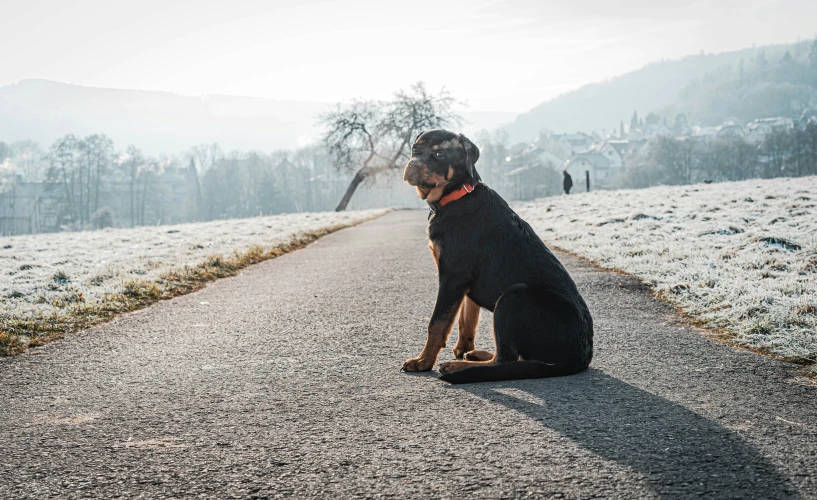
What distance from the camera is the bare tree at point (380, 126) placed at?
1732 inches

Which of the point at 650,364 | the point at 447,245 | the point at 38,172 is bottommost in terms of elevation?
the point at 650,364

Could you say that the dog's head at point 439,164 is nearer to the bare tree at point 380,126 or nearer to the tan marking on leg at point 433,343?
the tan marking on leg at point 433,343

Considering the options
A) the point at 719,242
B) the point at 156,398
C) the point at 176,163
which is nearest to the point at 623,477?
the point at 156,398

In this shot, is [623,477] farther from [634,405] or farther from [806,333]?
[806,333]

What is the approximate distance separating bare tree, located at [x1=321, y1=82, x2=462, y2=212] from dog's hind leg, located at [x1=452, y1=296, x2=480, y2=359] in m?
39.6

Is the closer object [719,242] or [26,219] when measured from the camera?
[719,242]

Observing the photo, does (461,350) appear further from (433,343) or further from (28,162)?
(28,162)

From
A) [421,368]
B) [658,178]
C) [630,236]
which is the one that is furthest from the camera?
[658,178]

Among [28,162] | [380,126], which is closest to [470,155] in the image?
[380,126]

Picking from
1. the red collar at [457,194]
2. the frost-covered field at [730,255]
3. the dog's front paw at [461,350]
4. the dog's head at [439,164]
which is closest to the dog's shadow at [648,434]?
the dog's front paw at [461,350]

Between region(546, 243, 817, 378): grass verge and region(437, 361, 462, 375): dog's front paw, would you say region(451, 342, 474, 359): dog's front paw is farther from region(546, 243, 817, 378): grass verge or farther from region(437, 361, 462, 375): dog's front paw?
region(546, 243, 817, 378): grass verge

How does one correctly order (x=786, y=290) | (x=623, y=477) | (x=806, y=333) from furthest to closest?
(x=786, y=290) < (x=806, y=333) < (x=623, y=477)

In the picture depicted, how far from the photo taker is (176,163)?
11575 centimetres

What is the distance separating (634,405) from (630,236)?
378 inches
